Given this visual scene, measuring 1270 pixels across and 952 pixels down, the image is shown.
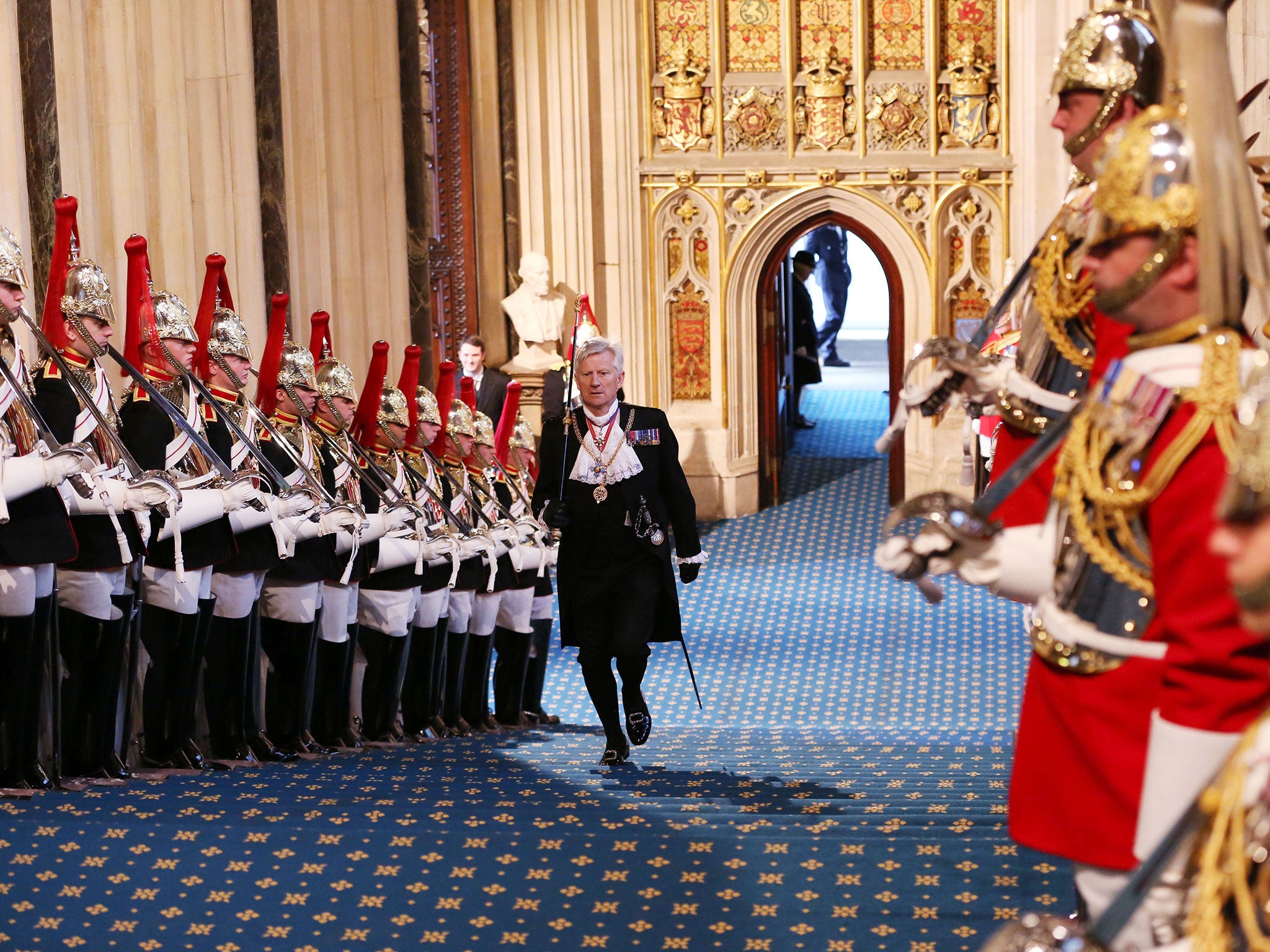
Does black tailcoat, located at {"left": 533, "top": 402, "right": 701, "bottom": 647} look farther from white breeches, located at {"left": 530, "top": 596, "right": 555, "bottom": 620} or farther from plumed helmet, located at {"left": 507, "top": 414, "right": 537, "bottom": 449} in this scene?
plumed helmet, located at {"left": 507, "top": 414, "right": 537, "bottom": 449}

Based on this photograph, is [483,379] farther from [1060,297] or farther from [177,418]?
[1060,297]

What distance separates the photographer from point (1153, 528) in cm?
223

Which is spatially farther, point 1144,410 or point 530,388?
point 530,388

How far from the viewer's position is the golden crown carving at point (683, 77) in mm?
14102

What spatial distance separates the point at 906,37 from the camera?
14.1 metres

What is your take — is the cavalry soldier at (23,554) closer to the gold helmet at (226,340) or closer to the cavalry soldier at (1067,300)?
the gold helmet at (226,340)

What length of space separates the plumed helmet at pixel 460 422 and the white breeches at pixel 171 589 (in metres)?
2.72

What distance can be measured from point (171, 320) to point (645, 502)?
1697mm

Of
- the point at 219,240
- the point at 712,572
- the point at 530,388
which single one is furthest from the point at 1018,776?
the point at 530,388

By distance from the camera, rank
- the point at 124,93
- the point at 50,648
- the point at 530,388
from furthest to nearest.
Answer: the point at 530,388 < the point at 124,93 < the point at 50,648

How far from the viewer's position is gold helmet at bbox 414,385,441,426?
26.1 feet

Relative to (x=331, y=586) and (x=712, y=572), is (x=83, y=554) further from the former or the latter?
(x=712, y=572)

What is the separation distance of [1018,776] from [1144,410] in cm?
68

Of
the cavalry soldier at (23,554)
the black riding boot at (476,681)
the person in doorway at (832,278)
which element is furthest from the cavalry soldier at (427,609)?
the person in doorway at (832,278)
